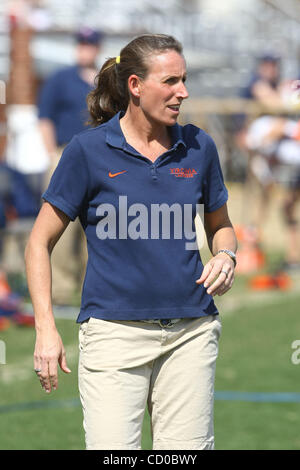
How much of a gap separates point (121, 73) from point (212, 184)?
563 mm

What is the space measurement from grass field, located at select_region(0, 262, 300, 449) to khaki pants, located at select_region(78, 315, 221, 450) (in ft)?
6.16

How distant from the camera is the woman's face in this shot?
3.59 m

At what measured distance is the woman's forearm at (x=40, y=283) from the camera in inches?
139

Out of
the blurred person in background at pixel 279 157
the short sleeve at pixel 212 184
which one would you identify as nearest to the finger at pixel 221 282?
the short sleeve at pixel 212 184

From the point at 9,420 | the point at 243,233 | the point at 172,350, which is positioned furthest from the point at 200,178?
the point at 243,233

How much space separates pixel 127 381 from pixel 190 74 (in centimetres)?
1806

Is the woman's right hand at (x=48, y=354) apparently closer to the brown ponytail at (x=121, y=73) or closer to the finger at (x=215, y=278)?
the finger at (x=215, y=278)

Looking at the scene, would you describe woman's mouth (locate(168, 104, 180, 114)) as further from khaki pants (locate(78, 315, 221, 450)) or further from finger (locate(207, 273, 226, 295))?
khaki pants (locate(78, 315, 221, 450))

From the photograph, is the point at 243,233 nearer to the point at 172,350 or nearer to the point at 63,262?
the point at 63,262

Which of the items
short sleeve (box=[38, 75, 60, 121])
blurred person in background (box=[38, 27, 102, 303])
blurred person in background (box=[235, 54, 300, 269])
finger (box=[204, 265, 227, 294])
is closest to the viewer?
finger (box=[204, 265, 227, 294])

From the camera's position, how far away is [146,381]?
11.8 feet

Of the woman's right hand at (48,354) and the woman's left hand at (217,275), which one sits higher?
the woman's left hand at (217,275)

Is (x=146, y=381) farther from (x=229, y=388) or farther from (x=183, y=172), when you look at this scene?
(x=229, y=388)

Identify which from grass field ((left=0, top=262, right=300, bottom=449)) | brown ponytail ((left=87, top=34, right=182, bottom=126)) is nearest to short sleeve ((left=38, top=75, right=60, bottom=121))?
grass field ((left=0, top=262, right=300, bottom=449))
